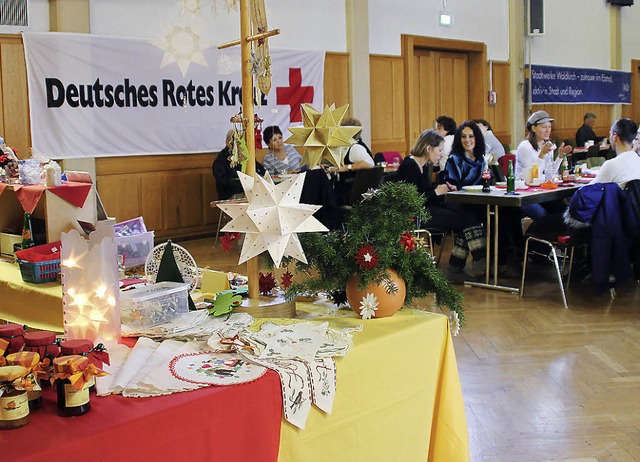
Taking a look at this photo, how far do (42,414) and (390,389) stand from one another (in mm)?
931

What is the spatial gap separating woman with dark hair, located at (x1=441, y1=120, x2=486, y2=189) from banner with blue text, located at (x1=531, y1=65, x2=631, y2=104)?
688 centimetres

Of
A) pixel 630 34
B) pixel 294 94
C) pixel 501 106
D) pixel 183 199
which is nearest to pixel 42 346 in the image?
pixel 183 199

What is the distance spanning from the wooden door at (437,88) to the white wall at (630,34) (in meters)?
4.99

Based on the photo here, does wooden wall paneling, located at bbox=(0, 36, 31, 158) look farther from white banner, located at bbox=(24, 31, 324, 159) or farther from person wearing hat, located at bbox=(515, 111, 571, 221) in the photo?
person wearing hat, located at bbox=(515, 111, 571, 221)

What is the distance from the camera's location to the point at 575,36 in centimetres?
1409

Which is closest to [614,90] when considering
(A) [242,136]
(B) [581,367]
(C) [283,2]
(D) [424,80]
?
(D) [424,80]

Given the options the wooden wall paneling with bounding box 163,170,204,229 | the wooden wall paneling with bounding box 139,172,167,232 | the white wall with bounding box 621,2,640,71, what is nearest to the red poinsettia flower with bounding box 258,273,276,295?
the wooden wall paneling with bounding box 139,172,167,232

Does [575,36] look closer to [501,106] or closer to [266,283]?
[501,106]

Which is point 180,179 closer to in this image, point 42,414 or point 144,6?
point 144,6

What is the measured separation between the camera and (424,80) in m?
11.2

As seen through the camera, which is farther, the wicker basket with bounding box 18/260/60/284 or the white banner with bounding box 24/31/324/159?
the white banner with bounding box 24/31/324/159

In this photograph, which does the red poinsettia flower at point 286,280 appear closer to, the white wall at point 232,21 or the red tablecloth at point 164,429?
the red tablecloth at point 164,429

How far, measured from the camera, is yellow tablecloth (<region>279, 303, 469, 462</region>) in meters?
1.98

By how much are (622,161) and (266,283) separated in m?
3.81
